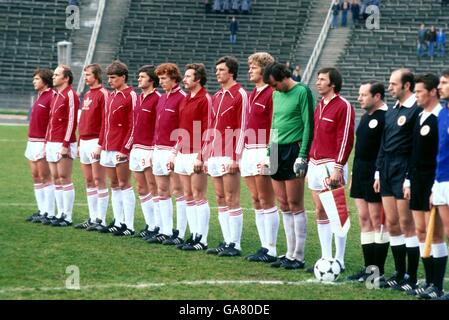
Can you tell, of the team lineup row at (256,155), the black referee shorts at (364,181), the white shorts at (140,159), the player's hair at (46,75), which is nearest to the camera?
the team lineup row at (256,155)

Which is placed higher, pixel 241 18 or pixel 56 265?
pixel 241 18

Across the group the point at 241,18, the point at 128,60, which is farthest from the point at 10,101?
the point at 241,18

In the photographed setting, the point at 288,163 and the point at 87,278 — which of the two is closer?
the point at 87,278

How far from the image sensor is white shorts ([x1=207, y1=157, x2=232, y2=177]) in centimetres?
1252

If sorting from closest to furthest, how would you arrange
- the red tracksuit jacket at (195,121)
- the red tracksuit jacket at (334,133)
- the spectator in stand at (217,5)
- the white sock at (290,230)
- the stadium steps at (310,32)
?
1. the red tracksuit jacket at (334,133)
2. the white sock at (290,230)
3. the red tracksuit jacket at (195,121)
4. the stadium steps at (310,32)
5. the spectator in stand at (217,5)

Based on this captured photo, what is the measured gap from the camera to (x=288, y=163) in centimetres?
1167

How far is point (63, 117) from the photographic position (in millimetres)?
14883

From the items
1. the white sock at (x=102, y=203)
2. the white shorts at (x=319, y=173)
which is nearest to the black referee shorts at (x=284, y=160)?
the white shorts at (x=319, y=173)

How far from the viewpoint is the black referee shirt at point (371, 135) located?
10828 mm

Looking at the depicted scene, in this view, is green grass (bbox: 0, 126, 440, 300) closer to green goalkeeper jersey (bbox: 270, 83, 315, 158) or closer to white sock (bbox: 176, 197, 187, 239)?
white sock (bbox: 176, 197, 187, 239)

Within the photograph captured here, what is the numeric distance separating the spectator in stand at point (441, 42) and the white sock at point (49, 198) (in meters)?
28.1

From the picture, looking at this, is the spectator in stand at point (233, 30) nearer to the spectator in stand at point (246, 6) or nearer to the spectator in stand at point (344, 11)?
the spectator in stand at point (246, 6)

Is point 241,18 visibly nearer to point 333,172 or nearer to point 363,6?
point 363,6
